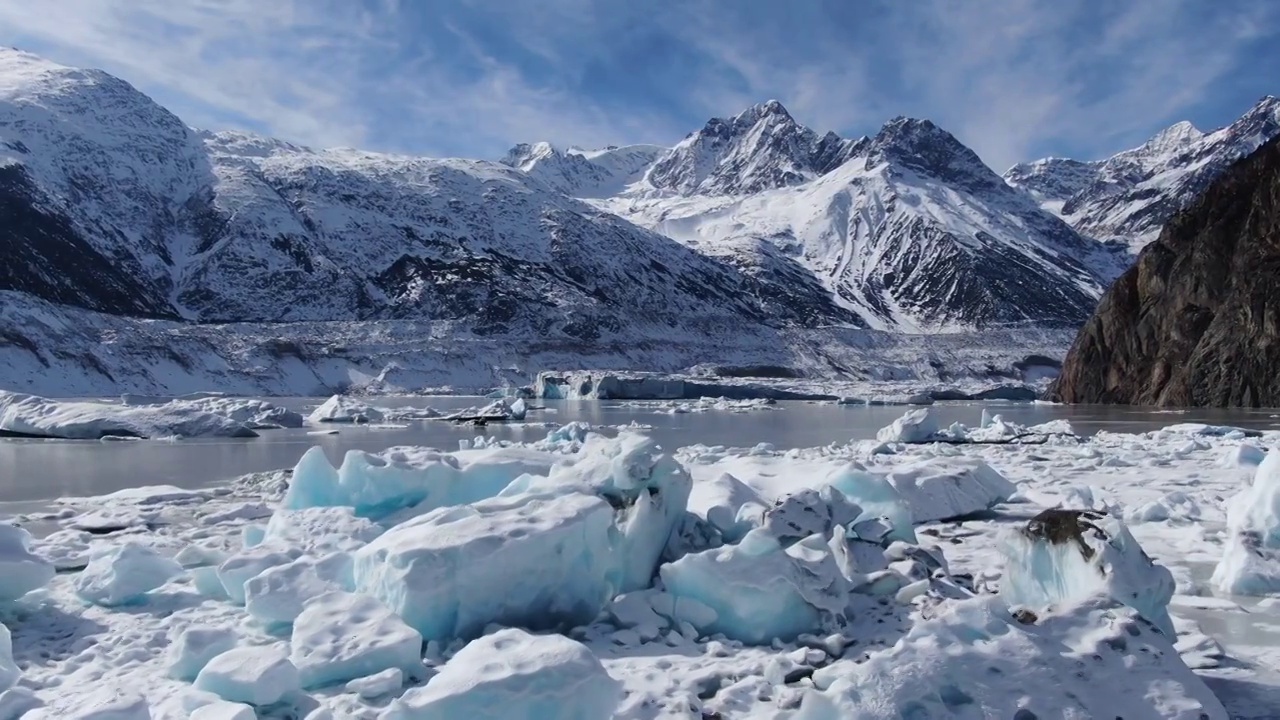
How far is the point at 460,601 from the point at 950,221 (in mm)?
162670

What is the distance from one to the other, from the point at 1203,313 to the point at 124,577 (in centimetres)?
4470

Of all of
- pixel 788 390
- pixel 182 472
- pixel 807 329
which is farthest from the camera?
pixel 807 329

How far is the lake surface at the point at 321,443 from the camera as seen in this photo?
16.3 m

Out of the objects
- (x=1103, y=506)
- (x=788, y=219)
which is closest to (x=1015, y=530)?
(x=1103, y=506)

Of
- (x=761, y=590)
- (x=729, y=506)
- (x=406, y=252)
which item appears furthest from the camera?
(x=406, y=252)

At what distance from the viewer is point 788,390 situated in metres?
60.6

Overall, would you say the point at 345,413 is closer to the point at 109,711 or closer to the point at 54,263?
the point at 109,711

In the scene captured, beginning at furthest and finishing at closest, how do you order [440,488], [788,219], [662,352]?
1. [788,219]
2. [662,352]
3. [440,488]

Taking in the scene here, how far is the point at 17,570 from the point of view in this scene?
686 cm

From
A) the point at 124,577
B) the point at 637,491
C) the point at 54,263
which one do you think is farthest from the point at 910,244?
the point at 124,577

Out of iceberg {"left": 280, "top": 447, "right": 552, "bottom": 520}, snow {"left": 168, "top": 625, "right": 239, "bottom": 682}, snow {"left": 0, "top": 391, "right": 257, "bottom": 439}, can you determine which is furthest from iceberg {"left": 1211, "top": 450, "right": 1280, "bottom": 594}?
snow {"left": 0, "top": 391, "right": 257, "bottom": 439}

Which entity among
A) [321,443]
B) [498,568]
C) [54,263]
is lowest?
[321,443]

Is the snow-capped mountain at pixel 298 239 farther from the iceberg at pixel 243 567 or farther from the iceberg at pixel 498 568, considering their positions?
the iceberg at pixel 498 568

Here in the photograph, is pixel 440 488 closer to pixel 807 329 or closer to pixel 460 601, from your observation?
pixel 460 601
